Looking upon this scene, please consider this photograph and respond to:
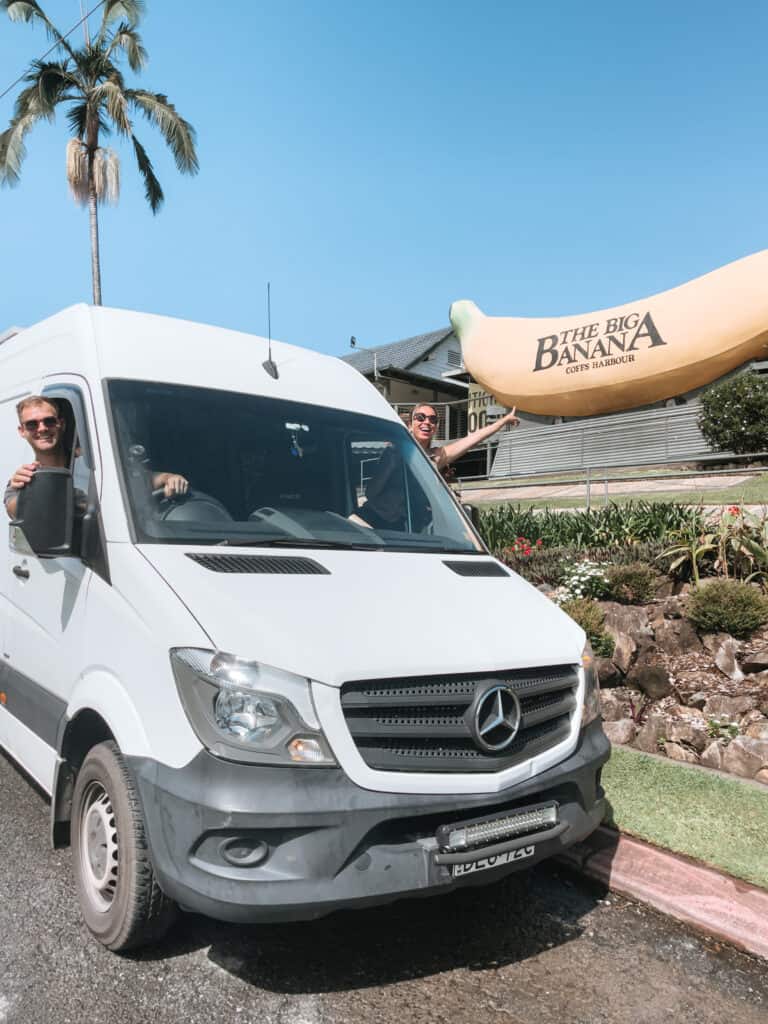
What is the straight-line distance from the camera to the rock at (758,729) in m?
5.07

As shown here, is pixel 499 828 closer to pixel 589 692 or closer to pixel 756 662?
pixel 589 692

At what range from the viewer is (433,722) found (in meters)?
2.76

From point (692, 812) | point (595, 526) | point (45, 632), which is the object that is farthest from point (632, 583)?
point (45, 632)

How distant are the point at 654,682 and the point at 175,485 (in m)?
3.93

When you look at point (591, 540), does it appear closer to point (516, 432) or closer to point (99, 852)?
point (99, 852)

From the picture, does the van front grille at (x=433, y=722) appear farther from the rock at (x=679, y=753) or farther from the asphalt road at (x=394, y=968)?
the rock at (x=679, y=753)

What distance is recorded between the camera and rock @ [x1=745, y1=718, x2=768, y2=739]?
5.07 metres

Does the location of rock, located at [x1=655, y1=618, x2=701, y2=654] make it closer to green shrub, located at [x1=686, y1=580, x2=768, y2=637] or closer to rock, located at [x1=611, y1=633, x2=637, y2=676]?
green shrub, located at [x1=686, y1=580, x2=768, y2=637]

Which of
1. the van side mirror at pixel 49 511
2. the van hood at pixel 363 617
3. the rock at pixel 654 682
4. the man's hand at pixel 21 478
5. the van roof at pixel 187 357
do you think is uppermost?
the van roof at pixel 187 357

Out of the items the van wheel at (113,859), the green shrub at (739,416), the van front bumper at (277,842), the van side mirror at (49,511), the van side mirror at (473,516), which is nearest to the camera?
the van front bumper at (277,842)

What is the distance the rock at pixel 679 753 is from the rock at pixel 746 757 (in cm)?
28

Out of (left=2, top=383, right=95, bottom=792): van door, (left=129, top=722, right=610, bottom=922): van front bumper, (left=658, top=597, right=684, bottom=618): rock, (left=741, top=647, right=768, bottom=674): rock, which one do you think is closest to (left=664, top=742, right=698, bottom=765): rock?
(left=741, top=647, right=768, bottom=674): rock

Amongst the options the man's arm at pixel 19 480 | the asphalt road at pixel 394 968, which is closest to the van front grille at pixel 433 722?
the asphalt road at pixel 394 968

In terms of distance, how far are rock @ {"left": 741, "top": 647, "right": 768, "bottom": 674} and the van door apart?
4.80 m
